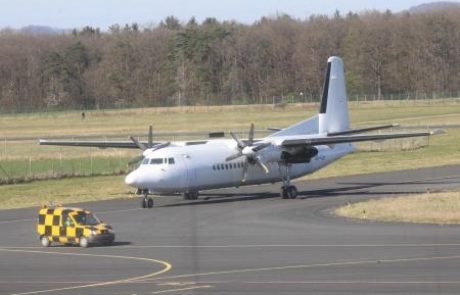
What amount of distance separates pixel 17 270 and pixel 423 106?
114m

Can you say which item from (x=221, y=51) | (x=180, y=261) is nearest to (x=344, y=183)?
(x=180, y=261)

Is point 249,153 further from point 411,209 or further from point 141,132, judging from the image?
point 141,132

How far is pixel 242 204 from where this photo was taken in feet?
136

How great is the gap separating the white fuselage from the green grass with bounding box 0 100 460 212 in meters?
7.21

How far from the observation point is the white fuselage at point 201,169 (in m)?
39.7

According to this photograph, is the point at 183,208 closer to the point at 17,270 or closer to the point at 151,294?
the point at 17,270

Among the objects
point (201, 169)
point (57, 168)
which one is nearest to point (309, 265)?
point (201, 169)

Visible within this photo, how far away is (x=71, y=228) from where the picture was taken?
96.9ft

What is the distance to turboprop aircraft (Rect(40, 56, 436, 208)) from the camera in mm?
40219

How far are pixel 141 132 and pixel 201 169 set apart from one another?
59.3 meters

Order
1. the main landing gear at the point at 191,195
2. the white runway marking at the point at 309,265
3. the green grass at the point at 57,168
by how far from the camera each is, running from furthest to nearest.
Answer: the green grass at the point at 57,168, the main landing gear at the point at 191,195, the white runway marking at the point at 309,265

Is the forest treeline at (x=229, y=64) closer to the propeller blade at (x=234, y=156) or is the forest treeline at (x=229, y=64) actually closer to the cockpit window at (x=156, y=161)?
the propeller blade at (x=234, y=156)

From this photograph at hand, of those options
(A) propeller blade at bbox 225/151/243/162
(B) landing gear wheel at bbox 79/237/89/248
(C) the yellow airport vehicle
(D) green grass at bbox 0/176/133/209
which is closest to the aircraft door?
(A) propeller blade at bbox 225/151/243/162

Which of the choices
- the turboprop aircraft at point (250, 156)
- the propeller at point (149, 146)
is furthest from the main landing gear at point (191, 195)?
the propeller at point (149, 146)
